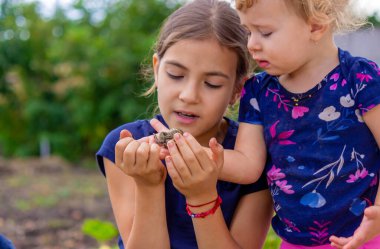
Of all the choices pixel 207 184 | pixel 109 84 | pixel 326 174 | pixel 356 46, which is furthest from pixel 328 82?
pixel 109 84

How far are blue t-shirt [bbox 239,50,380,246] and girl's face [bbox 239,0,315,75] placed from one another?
0.11 meters

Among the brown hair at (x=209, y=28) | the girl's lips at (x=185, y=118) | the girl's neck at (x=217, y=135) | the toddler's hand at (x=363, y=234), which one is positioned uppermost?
the brown hair at (x=209, y=28)

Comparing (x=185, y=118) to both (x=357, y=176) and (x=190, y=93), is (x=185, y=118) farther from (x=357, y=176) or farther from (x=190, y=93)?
(x=357, y=176)

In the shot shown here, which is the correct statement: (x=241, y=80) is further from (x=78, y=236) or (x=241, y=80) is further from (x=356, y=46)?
(x=356, y=46)

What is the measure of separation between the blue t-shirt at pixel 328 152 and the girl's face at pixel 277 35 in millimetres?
105

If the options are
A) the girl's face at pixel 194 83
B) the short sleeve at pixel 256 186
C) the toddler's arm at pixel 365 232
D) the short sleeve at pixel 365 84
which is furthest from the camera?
the short sleeve at pixel 256 186

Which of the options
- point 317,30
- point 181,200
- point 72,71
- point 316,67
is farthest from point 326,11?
point 72,71

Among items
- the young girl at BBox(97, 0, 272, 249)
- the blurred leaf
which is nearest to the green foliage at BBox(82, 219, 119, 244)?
the blurred leaf

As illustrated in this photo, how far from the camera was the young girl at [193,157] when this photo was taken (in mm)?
1762

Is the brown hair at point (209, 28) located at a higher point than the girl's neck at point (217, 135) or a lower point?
higher

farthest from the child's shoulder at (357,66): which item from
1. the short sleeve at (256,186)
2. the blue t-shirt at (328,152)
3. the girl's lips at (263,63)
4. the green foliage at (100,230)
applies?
the green foliage at (100,230)

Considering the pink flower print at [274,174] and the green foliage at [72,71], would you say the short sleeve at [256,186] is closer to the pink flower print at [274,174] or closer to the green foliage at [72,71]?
the pink flower print at [274,174]

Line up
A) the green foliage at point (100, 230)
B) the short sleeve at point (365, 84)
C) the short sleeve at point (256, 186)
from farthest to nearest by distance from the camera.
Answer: the green foliage at point (100, 230) → the short sleeve at point (256, 186) → the short sleeve at point (365, 84)

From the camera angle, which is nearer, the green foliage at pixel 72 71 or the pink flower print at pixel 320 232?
the pink flower print at pixel 320 232
